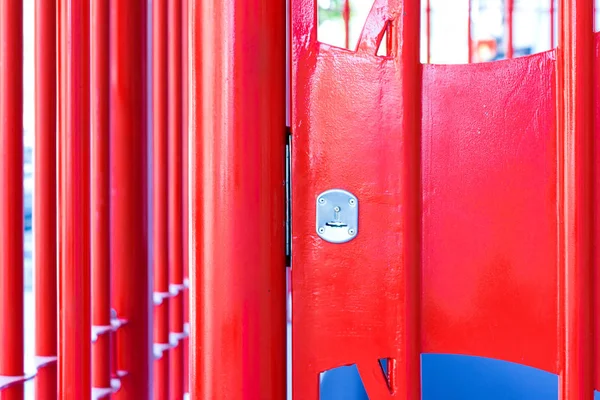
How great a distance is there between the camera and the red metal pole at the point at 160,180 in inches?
82.4

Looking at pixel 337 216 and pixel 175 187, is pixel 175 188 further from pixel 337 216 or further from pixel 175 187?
pixel 337 216

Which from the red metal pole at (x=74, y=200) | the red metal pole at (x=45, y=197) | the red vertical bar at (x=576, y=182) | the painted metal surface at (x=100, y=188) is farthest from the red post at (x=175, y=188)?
the red vertical bar at (x=576, y=182)

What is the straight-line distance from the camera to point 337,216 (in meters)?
0.72

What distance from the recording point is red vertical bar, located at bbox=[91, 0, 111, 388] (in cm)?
160

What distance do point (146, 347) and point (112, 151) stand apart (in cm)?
58

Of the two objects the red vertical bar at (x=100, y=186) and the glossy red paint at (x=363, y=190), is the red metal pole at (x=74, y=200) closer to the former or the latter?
the red vertical bar at (x=100, y=186)

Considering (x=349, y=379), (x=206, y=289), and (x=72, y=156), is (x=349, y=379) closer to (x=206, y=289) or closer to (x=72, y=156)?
(x=72, y=156)

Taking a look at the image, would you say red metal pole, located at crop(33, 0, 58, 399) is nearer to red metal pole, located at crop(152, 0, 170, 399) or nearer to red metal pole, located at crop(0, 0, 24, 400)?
red metal pole, located at crop(0, 0, 24, 400)

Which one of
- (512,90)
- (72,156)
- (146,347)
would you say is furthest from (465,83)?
(146,347)

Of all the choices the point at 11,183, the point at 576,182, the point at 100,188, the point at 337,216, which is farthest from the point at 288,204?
the point at 100,188

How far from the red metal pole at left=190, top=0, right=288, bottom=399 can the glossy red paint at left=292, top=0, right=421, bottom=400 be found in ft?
0.09

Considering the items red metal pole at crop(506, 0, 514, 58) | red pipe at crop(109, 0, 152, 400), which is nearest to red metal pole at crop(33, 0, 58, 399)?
red pipe at crop(109, 0, 152, 400)

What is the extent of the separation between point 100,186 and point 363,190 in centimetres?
107

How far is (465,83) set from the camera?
2.31 ft
